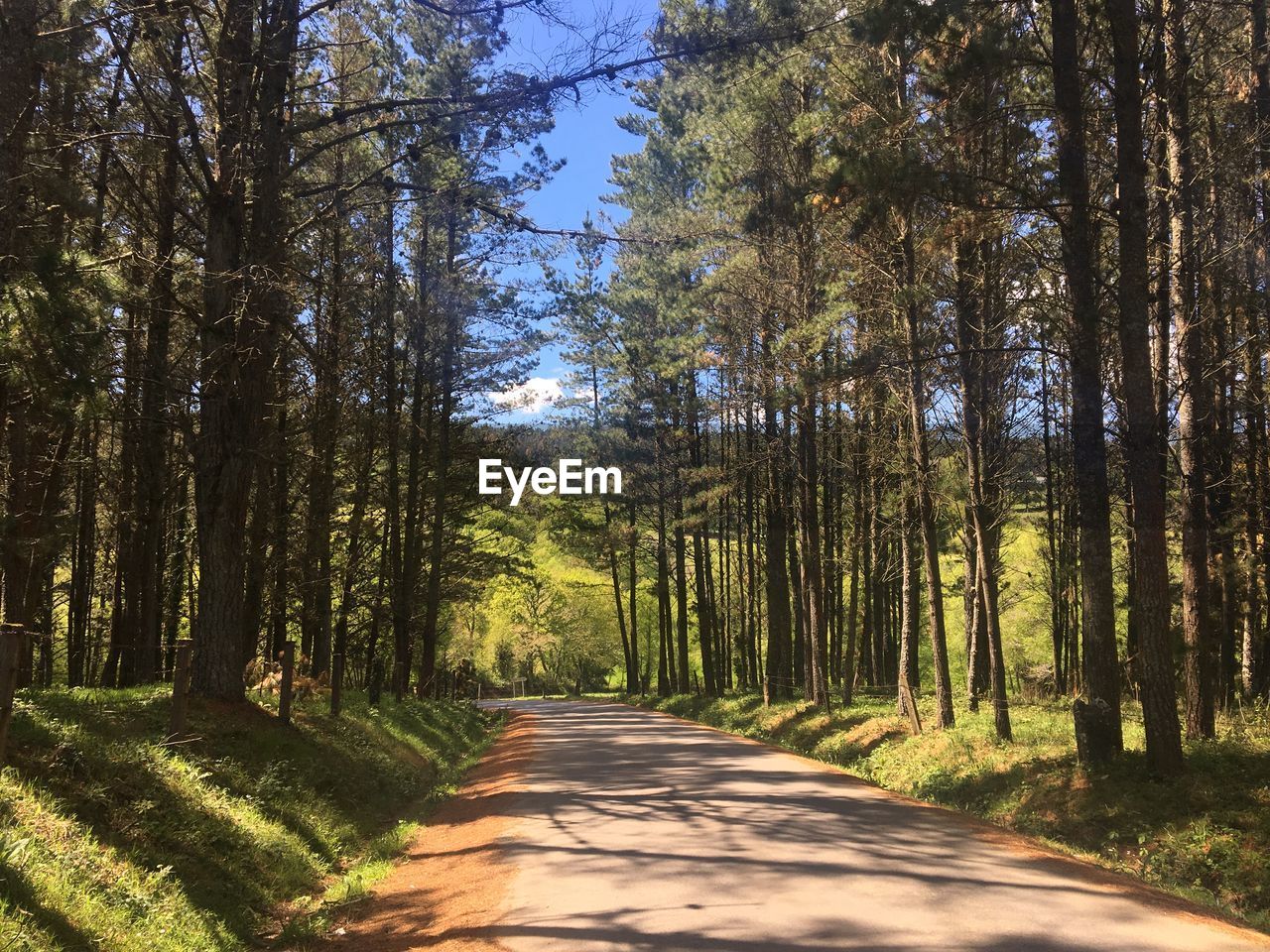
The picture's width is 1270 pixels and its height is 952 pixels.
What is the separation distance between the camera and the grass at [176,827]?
5051mm

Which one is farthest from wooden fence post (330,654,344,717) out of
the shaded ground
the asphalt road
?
the asphalt road

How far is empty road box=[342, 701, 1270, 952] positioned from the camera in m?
5.08

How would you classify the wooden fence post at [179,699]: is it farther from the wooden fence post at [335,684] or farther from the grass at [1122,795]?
the grass at [1122,795]

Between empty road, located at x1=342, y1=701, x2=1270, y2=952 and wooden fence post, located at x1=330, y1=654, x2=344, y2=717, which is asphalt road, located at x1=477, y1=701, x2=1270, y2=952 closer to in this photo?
empty road, located at x1=342, y1=701, x2=1270, y2=952

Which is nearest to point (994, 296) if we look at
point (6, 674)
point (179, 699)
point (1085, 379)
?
point (1085, 379)

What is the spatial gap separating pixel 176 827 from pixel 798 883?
15.8 feet

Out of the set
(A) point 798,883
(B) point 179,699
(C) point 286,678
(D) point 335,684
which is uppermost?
(B) point 179,699

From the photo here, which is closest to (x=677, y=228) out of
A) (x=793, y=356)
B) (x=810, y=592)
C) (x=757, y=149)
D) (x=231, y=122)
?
(x=757, y=149)

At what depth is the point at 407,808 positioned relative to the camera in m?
11.5

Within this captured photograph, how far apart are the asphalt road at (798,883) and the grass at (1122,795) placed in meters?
1.13

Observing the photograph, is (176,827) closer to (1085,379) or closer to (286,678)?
(286,678)

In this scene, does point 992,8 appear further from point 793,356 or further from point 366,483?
point 366,483

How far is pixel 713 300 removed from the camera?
74.6 ft

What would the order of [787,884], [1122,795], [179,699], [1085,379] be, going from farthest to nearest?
[1085,379]
[1122,795]
[179,699]
[787,884]
